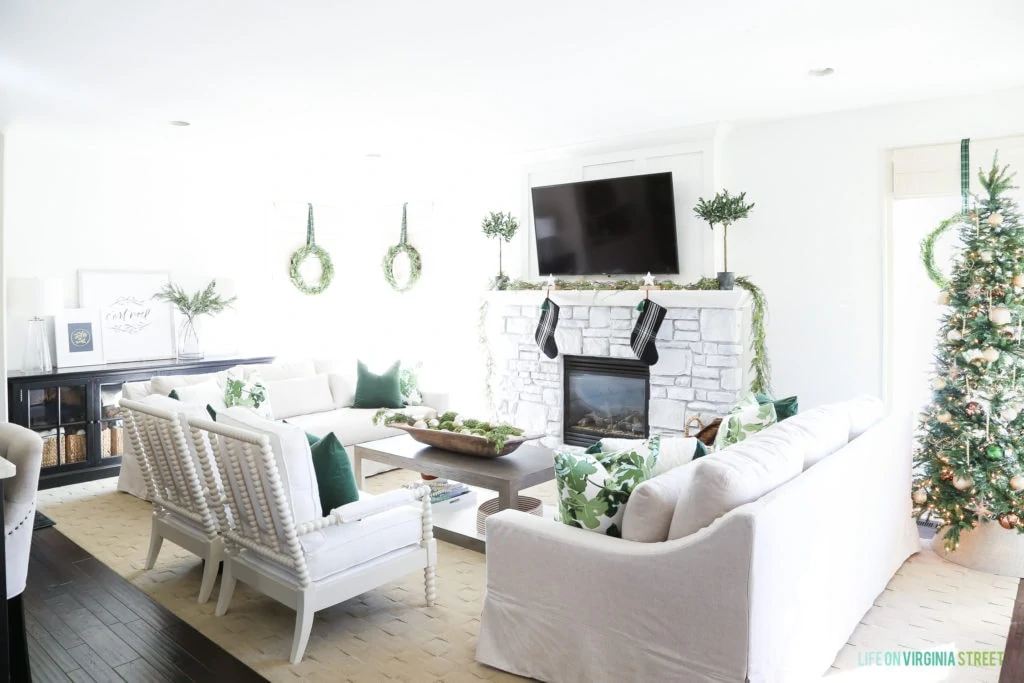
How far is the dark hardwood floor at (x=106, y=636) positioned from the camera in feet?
8.97

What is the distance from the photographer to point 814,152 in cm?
496

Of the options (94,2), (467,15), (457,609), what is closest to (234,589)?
(457,609)

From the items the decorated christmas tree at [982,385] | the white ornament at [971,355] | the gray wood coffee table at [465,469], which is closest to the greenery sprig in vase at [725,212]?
the decorated christmas tree at [982,385]

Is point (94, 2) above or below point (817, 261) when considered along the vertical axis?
above

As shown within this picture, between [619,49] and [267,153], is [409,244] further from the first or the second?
[619,49]

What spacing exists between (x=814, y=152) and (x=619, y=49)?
2092mm

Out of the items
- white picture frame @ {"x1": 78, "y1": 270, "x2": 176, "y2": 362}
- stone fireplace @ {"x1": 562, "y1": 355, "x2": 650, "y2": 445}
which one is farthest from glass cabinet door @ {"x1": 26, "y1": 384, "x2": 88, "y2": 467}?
stone fireplace @ {"x1": 562, "y1": 355, "x2": 650, "y2": 445}

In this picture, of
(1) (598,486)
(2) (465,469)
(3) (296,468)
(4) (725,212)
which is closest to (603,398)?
(4) (725,212)

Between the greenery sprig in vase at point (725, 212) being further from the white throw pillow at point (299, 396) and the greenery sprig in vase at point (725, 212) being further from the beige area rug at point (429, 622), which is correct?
the white throw pillow at point (299, 396)

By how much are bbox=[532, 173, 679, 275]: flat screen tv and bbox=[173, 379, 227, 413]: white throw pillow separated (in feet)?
9.17

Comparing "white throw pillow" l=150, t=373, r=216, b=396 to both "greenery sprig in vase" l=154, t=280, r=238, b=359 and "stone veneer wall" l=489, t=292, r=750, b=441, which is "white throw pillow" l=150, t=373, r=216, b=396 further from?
"stone veneer wall" l=489, t=292, r=750, b=441

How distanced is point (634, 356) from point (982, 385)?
245 cm

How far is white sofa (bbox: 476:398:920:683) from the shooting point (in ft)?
7.11

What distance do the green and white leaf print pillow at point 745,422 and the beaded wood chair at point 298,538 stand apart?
4.84 ft
